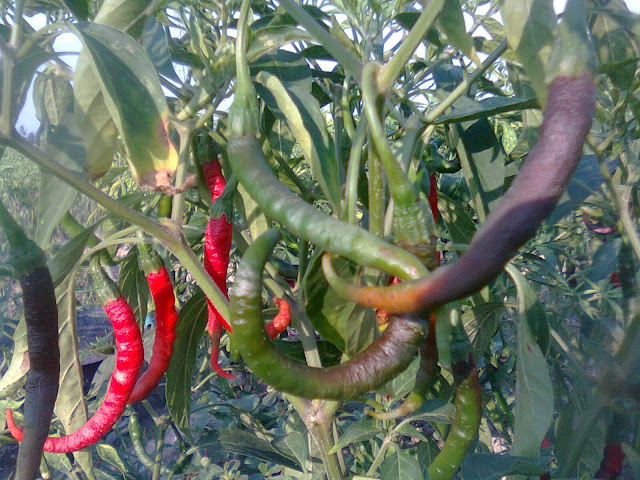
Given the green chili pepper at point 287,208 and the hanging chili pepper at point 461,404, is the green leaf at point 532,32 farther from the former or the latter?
the hanging chili pepper at point 461,404

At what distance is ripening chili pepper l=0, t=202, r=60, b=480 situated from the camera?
0.54 meters

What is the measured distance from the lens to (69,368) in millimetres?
786

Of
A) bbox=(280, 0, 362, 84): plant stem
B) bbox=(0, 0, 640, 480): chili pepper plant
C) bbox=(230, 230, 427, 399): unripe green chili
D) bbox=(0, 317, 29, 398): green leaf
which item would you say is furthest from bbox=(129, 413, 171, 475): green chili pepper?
bbox=(280, 0, 362, 84): plant stem

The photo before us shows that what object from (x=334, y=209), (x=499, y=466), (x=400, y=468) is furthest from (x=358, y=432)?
(x=334, y=209)

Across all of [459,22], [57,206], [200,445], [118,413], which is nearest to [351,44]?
[459,22]

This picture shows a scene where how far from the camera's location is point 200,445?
3.35ft

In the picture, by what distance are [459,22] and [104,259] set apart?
621 millimetres

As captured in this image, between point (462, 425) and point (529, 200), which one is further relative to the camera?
point (462, 425)

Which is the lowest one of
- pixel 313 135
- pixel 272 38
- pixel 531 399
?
pixel 531 399

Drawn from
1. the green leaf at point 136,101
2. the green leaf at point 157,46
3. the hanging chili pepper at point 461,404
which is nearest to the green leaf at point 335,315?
the hanging chili pepper at point 461,404

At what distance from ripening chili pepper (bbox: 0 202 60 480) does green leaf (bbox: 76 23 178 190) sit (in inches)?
7.2

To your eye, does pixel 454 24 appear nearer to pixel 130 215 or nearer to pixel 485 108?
pixel 485 108

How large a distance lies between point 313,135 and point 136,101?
0.18m

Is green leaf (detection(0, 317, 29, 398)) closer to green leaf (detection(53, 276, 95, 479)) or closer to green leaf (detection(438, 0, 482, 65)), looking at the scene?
green leaf (detection(53, 276, 95, 479))
